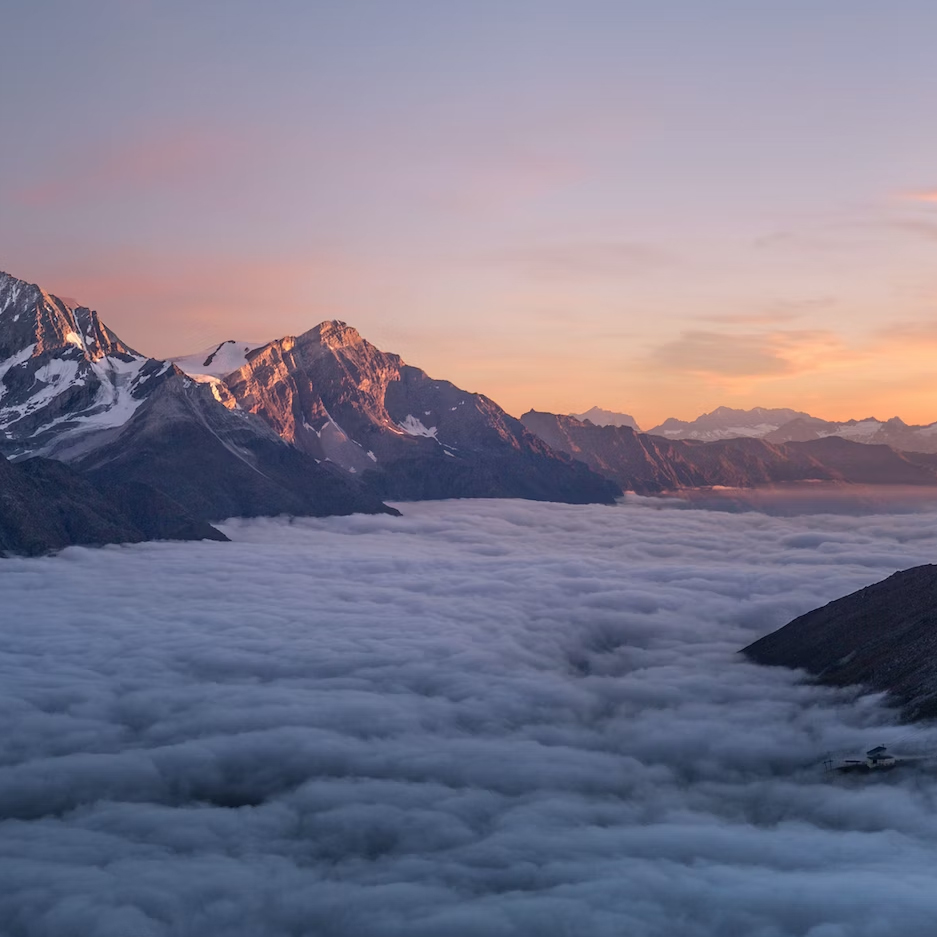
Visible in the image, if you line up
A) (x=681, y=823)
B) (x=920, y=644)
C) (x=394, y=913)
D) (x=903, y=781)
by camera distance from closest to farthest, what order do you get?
(x=394, y=913) < (x=903, y=781) < (x=681, y=823) < (x=920, y=644)

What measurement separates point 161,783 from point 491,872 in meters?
73.1

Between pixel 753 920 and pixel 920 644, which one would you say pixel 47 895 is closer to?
pixel 753 920

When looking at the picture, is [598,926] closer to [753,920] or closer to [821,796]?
[753,920]

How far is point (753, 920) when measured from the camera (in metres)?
129

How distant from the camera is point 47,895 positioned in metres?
142

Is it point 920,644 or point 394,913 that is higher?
point 920,644

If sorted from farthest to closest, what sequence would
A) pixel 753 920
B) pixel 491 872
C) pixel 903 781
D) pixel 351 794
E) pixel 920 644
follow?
pixel 920 644, pixel 351 794, pixel 903 781, pixel 491 872, pixel 753 920

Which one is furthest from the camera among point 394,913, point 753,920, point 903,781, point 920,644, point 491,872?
point 920,644

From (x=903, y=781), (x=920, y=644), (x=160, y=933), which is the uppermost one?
(x=920, y=644)

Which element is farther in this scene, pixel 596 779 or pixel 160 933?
pixel 596 779

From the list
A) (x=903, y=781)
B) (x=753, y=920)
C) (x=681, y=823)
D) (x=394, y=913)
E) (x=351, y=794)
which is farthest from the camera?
(x=351, y=794)

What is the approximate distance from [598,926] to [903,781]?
58587 mm

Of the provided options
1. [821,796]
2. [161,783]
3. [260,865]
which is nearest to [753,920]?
[821,796]

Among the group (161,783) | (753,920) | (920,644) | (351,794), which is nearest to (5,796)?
(161,783)
